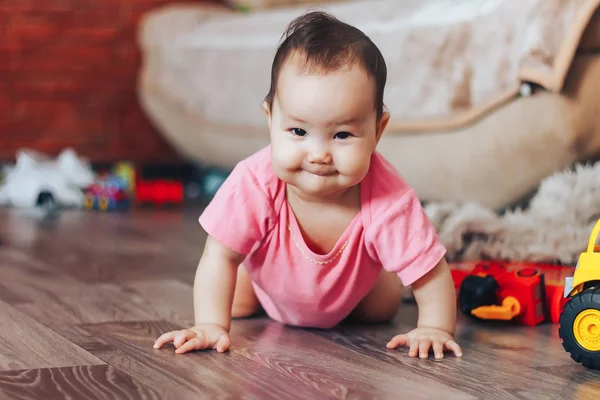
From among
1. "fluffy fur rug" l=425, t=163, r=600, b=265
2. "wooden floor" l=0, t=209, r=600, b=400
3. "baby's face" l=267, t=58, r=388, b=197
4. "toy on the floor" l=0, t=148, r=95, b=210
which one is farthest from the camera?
"toy on the floor" l=0, t=148, r=95, b=210

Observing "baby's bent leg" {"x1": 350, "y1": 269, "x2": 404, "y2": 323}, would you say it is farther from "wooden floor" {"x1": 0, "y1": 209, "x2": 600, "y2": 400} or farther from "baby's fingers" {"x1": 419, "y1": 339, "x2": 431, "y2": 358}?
"baby's fingers" {"x1": 419, "y1": 339, "x2": 431, "y2": 358}

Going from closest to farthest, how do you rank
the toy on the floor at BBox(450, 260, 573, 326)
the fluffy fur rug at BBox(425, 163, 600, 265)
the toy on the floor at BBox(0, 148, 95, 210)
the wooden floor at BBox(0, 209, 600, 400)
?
the wooden floor at BBox(0, 209, 600, 400), the toy on the floor at BBox(450, 260, 573, 326), the fluffy fur rug at BBox(425, 163, 600, 265), the toy on the floor at BBox(0, 148, 95, 210)

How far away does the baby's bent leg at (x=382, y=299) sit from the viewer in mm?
1192

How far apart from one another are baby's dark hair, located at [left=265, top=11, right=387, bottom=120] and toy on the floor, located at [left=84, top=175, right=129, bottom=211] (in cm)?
164

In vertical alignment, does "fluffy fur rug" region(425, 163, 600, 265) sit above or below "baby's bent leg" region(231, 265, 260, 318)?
above

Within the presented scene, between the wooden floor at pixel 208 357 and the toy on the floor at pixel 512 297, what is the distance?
2 cm

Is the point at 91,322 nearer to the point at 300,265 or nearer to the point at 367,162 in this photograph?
the point at 300,265

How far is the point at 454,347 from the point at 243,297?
0.33 metres

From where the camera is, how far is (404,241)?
1.07 meters

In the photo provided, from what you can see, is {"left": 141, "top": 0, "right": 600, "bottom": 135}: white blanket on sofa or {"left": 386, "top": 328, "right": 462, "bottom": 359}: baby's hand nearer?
{"left": 386, "top": 328, "right": 462, "bottom": 359}: baby's hand

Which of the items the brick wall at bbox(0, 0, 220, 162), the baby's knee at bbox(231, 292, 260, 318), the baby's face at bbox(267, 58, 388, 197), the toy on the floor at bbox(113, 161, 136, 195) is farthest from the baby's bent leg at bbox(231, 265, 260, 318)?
the brick wall at bbox(0, 0, 220, 162)

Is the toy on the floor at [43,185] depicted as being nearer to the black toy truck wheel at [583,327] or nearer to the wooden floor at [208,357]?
the wooden floor at [208,357]

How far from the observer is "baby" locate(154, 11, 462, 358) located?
995mm

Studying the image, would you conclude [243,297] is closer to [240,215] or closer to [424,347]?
[240,215]
